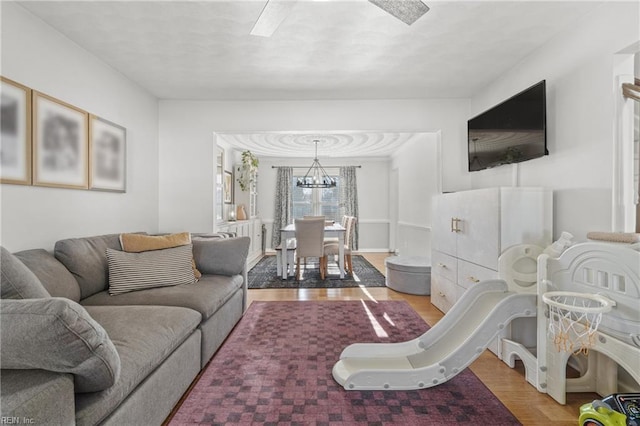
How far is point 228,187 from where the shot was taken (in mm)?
6402

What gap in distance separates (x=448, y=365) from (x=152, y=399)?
158cm

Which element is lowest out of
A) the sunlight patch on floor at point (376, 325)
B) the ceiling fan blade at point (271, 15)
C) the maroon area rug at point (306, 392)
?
the maroon area rug at point (306, 392)

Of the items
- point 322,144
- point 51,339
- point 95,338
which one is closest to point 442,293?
point 95,338

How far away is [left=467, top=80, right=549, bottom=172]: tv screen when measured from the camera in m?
2.49

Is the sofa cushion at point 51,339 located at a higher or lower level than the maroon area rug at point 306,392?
higher

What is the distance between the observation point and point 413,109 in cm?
390

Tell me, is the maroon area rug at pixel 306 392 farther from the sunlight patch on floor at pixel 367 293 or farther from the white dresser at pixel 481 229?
the sunlight patch on floor at pixel 367 293

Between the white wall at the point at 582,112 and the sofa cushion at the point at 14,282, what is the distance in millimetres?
3201

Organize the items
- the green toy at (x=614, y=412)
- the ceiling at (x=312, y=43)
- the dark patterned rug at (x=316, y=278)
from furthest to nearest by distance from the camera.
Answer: the dark patterned rug at (x=316, y=278)
the ceiling at (x=312, y=43)
the green toy at (x=614, y=412)

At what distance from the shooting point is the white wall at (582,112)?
2.00 metres

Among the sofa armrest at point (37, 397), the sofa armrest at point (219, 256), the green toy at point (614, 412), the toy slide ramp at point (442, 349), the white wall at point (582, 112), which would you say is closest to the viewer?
the sofa armrest at point (37, 397)

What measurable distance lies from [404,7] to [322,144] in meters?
4.45

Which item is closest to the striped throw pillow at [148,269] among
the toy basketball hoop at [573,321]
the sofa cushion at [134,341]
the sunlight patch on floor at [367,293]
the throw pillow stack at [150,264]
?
the throw pillow stack at [150,264]

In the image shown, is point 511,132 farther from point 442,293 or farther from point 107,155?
point 107,155
